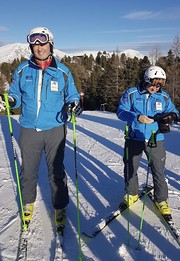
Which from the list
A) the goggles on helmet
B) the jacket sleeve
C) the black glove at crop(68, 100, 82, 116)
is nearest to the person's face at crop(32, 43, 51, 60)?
the black glove at crop(68, 100, 82, 116)

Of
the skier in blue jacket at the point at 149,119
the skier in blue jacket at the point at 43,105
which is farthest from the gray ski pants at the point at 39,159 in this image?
the skier in blue jacket at the point at 149,119

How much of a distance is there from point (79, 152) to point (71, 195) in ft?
9.36

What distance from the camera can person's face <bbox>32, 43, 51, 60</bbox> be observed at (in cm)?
335

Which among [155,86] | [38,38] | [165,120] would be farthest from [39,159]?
[155,86]

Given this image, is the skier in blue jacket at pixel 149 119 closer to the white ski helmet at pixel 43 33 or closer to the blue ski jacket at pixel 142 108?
the blue ski jacket at pixel 142 108

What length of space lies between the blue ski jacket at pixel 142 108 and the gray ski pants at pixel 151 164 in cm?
12

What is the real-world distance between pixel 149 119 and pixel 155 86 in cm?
47

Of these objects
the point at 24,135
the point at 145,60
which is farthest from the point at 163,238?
the point at 145,60

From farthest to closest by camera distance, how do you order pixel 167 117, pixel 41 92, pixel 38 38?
pixel 167 117 → pixel 41 92 → pixel 38 38

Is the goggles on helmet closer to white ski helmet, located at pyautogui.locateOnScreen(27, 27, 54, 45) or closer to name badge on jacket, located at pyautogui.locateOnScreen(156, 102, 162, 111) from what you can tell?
name badge on jacket, located at pyautogui.locateOnScreen(156, 102, 162, 111)

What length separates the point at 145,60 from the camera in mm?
42781

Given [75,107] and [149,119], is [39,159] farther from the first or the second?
[149,119]

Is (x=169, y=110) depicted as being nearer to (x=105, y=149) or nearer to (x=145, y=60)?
(x=105, y=149)

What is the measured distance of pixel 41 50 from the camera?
336cm
